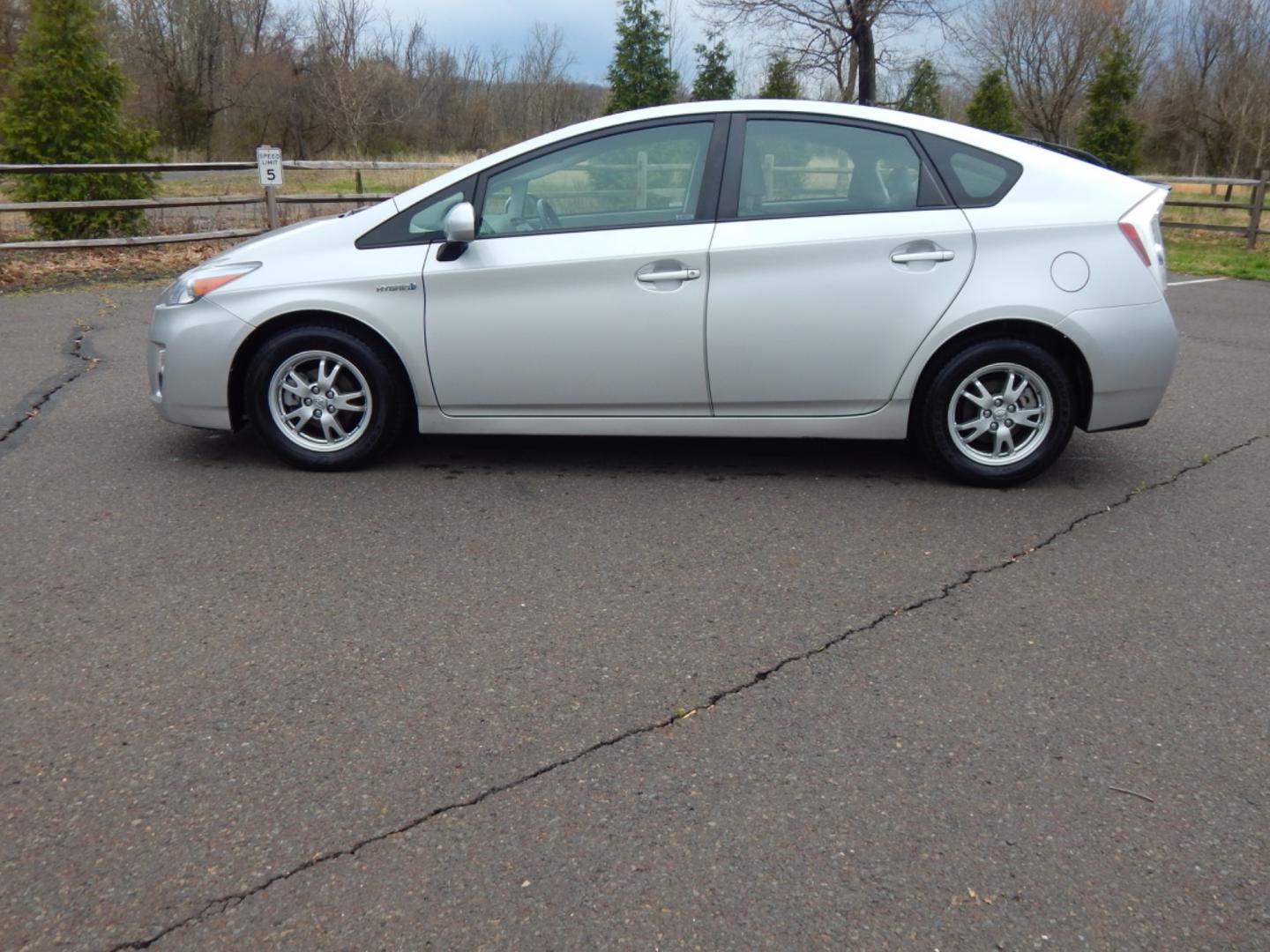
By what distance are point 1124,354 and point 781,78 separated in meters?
21.8

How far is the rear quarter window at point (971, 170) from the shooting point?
5.06 m

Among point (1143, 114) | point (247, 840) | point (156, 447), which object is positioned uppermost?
point (1143, 114)

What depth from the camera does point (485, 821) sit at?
8.84 feet

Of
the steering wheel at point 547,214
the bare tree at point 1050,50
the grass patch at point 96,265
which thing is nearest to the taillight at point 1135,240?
the steering wheel at point 547,214

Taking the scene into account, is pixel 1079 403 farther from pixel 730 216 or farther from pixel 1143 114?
pixel 1143 114

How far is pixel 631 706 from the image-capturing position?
3.23 m

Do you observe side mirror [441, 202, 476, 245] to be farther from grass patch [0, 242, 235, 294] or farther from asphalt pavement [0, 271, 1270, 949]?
grass patch [0, 242, 235, 294]

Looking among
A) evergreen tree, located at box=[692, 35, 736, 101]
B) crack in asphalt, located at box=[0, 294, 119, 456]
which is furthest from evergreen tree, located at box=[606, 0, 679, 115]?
crack in asphalt, located at box=[0, 294, 119, 456]

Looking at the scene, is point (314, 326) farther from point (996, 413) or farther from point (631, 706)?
point (996, 413)

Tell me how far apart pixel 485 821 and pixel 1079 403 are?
3550 mm

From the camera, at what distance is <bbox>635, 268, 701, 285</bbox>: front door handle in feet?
16.5

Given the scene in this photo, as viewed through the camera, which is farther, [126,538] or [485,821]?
[126,538]

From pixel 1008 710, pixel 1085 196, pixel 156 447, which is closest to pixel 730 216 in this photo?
pixel 1085 196

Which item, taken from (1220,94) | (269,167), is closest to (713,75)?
(269,167)
